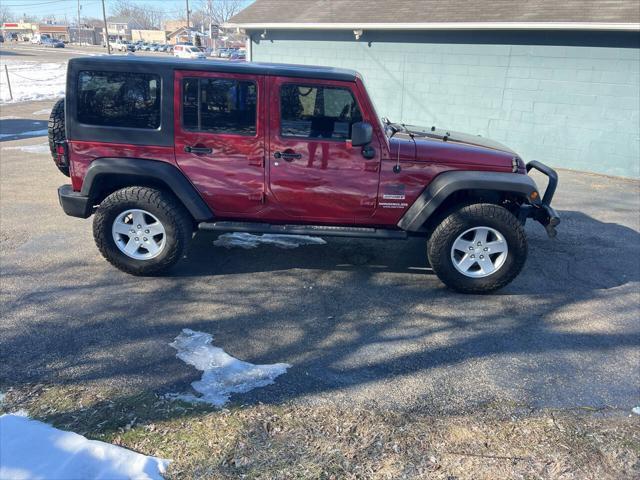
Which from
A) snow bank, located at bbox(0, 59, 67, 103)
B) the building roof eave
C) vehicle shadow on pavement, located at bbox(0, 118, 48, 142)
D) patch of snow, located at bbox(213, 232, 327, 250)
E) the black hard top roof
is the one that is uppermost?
the building roof eave

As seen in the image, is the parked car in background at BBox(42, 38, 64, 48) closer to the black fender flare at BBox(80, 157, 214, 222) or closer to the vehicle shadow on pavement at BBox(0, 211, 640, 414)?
the black fender flare at BBox(80, 157, 214, 222)

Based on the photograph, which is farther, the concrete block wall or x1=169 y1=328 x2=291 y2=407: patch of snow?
the concrete block wall

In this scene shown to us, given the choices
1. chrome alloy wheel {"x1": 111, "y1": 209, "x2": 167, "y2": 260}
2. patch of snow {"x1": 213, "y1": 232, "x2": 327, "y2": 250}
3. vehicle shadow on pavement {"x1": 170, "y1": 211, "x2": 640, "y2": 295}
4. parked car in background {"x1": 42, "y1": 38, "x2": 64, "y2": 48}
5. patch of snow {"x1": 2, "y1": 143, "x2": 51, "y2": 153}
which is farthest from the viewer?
parked car in background {"x1": 42, "y1": 38, "x2": 64, "y2": 48}

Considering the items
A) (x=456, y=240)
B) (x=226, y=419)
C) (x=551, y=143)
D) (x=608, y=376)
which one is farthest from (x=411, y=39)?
(x=226, y=419)

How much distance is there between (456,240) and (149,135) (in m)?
2.94

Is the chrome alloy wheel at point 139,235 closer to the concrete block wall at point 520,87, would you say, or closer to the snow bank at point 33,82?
the concrete block wall at point 520,87

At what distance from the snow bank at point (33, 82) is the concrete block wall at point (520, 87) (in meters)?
11.1

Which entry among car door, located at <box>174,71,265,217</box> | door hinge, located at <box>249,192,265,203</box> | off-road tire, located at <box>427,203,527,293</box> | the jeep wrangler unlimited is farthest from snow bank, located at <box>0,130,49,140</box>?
off-road tire, located at <box>427,203,527,293</box>

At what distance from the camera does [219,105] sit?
4.65m

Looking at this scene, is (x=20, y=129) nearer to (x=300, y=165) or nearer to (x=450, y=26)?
(x=450, y=26)

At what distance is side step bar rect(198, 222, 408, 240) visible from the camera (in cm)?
488

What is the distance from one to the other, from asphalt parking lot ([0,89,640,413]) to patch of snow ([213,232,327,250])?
0.55 ft

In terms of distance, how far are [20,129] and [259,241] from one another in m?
10.4

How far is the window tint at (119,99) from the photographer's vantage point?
4.59m
